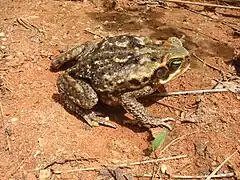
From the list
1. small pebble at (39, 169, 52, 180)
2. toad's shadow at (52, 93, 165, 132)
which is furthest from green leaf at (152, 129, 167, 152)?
small pebble at (39, 169, 52, 180)

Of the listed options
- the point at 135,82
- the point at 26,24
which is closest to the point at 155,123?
the point at 135,82

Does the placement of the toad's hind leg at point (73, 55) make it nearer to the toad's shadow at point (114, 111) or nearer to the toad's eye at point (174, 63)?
the toad's shadow at point (114, 111)

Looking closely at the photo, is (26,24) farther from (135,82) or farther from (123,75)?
(135,82)

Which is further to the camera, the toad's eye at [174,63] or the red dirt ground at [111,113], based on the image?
the toad's eye at [174,63]

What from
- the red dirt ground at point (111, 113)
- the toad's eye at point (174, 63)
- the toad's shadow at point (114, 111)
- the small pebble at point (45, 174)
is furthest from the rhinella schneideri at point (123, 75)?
the small pebble at point (45, 174)

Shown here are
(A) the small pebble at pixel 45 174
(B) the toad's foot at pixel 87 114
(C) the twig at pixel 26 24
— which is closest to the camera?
(A) the small pebble at pixel 45 174

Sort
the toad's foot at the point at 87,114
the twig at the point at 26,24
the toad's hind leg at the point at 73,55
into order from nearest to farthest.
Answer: the toad's foot at the point at 87,114, the toad's hind leg at the point at 73,55, the twig at the point at 26,24

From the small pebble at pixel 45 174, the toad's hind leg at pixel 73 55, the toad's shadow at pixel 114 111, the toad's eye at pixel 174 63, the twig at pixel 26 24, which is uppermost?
the toad's eye at pixel 174 63
